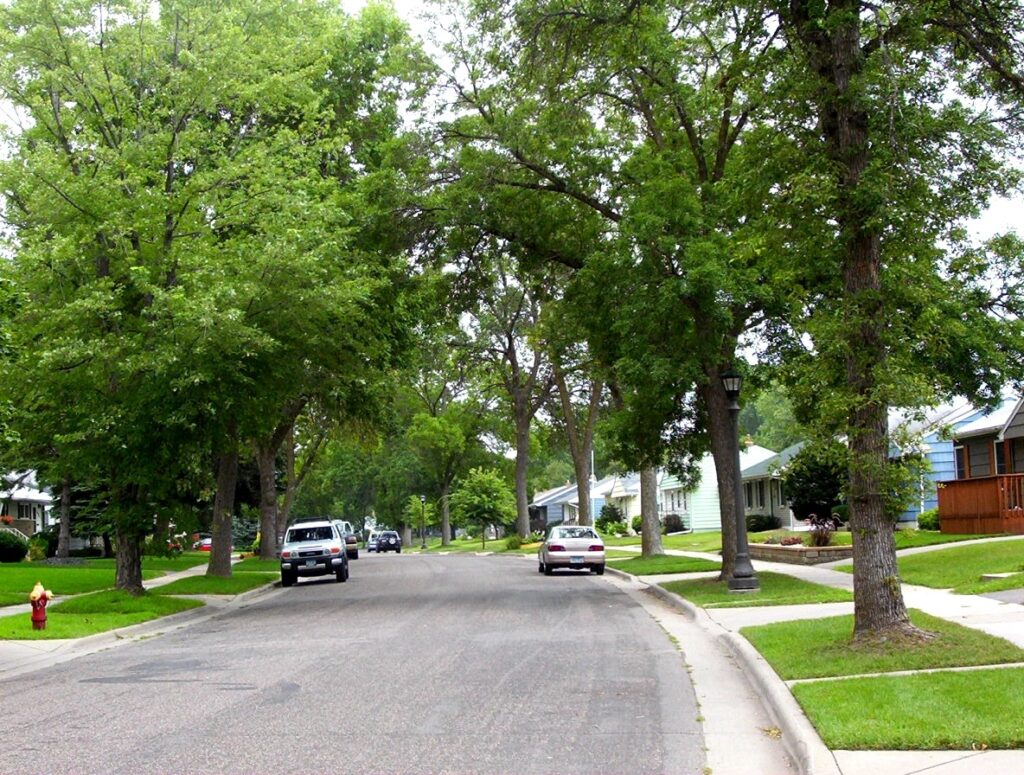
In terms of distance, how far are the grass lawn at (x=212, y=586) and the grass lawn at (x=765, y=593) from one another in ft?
37.3

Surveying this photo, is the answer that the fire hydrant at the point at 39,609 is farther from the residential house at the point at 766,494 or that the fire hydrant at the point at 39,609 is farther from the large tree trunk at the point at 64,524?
the residential house at the point at 766,494

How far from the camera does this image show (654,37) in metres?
19.7

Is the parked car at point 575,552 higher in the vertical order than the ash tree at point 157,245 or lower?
lower

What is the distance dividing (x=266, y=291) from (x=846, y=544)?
17.9 m

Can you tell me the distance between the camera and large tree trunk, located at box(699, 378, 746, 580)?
71.3ft

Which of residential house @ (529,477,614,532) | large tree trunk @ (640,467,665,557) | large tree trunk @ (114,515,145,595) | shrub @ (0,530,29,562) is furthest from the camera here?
residential house @ (529,477,614,532)

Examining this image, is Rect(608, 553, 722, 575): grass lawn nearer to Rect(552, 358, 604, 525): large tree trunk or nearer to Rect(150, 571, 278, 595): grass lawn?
Rect(552, 358, 604, 525): large tree trunk

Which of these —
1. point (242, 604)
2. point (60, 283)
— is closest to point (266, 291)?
point (60, 283)

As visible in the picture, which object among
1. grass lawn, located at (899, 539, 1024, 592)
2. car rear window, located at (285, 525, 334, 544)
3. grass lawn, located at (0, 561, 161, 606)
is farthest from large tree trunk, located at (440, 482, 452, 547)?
grass lawn, located at (899, 539, 1024, 592)

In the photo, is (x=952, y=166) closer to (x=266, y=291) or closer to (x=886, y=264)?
(x=886, y=264)

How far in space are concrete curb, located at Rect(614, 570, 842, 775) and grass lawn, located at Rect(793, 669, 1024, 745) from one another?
101mm

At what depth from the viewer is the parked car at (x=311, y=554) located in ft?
100

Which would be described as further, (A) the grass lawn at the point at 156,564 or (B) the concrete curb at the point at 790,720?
(A) the grass lawn at the point at 156,564

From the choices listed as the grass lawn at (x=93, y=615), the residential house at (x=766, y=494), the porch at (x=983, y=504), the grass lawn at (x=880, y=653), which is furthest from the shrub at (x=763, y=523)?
the grass lawn at (x=880, y=653)
